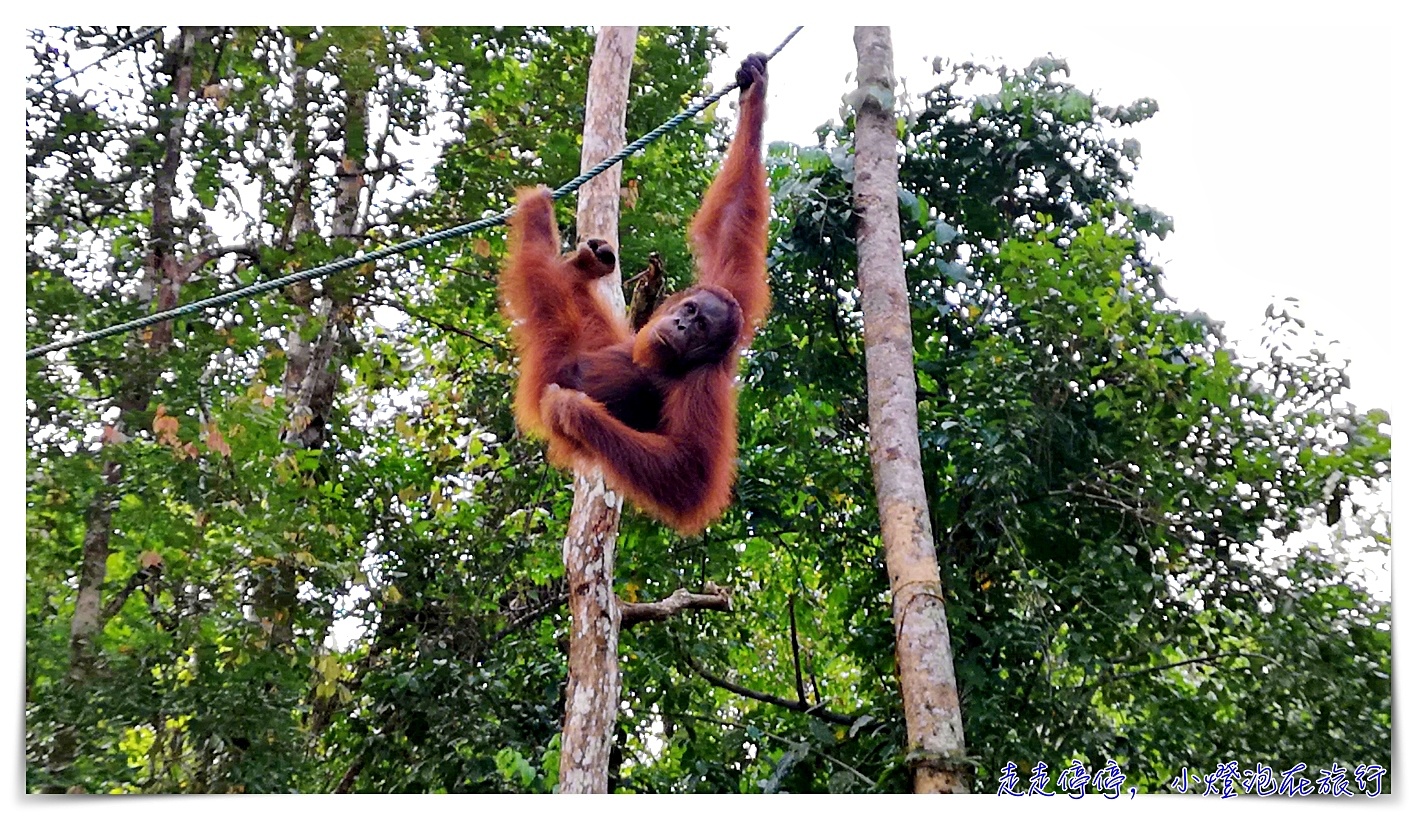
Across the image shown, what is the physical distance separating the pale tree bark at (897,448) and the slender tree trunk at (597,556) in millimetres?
756

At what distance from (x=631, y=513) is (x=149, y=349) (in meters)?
1.55

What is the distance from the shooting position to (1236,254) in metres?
3.29

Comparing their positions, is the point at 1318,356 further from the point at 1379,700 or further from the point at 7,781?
the point at 7,781

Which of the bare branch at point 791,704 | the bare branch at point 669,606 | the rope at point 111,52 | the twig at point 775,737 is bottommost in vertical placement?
the twig at point 775,737

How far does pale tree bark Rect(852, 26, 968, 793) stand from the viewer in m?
2.88

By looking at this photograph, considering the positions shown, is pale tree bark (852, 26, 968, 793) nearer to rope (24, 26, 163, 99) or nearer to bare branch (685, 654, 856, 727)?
bare branch (685, 654, 856, 727)

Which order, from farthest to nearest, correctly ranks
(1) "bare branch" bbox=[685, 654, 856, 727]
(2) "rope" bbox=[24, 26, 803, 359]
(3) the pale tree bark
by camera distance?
(1) "bare branch" bbox=[685, 654, 856, 727]
(3) the pale tree bark
(2) "rope" bbox=[24, 26, 803, 359]

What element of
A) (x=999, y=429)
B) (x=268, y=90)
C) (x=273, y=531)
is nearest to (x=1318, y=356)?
(x=999, y=429)

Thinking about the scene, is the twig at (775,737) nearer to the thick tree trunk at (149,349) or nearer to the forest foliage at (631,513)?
the forest foliage at (631,513)

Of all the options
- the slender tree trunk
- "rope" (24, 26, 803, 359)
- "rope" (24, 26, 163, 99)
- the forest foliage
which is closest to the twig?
the forest foliage

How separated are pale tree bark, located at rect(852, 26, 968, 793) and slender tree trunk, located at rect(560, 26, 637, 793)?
756mm

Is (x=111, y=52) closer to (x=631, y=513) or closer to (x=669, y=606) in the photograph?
(x=631, y=513)

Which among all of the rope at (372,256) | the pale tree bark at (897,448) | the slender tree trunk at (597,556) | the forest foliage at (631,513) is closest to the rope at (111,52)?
the forest foliage at (631,513)

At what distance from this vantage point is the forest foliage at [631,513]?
3.04m
